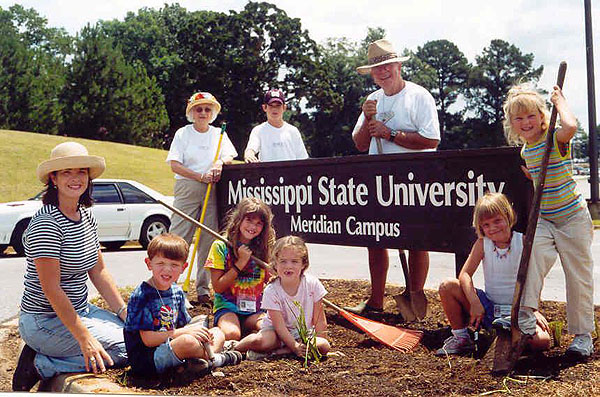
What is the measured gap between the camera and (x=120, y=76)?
24.3 meters

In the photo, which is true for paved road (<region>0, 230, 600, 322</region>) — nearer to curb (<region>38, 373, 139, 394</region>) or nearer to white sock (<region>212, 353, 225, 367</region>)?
curb (<region>38, 373, 139, 394</region>)

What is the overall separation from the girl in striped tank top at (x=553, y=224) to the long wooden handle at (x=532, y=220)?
6cm

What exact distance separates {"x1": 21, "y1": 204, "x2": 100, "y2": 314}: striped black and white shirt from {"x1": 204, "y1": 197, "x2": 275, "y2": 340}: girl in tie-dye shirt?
858 mm

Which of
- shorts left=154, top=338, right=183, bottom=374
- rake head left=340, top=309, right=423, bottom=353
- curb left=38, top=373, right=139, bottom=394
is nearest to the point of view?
curb left=38, top=373, right=139, bottom=394

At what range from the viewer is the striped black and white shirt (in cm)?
357

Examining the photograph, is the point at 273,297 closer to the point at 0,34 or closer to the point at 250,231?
the point at 250,231

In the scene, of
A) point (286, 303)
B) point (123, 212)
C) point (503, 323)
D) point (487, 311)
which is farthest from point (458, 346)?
point (123, 212)

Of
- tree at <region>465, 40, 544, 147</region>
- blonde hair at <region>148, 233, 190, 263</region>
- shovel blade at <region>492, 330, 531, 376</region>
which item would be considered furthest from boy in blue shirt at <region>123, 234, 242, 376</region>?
tree at <region>465, 40, 544, 147</region>

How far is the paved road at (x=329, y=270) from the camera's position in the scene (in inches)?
279

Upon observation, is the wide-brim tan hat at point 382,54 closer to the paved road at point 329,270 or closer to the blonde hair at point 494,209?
the blonde hair at point 494,209

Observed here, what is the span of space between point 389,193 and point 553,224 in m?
1.18

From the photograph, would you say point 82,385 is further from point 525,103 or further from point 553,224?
point 525,103

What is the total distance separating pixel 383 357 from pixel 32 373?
198 cm

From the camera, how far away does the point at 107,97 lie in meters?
23.8
